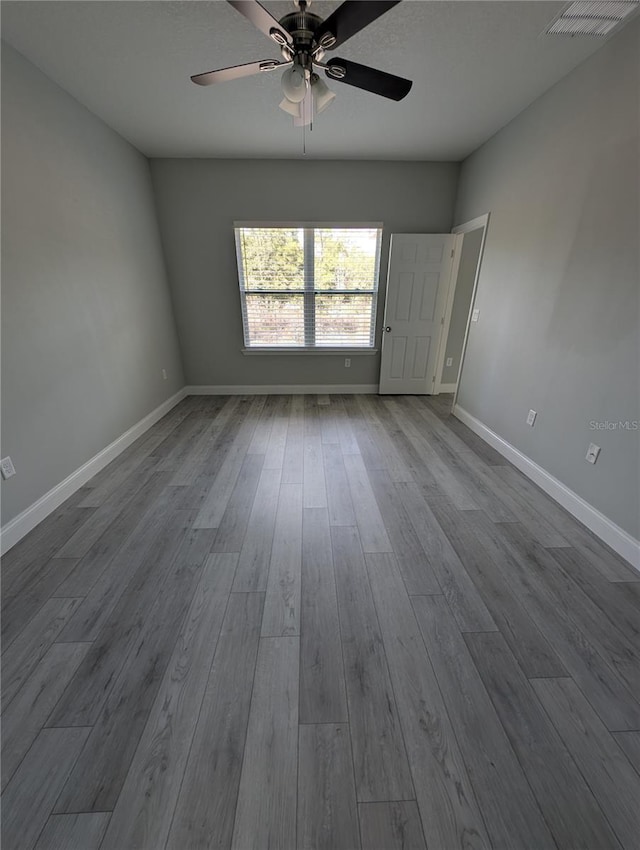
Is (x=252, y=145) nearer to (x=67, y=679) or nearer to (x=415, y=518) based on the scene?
(x=415, y=518)

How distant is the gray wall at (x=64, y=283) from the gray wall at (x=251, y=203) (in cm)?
43

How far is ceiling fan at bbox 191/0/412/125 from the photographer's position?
126 centimetres

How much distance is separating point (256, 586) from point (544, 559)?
1.63m

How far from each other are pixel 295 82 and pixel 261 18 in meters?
0.27

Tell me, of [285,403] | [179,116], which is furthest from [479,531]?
[179,116]

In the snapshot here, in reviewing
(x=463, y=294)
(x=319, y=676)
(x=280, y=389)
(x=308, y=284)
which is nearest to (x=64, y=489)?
(x=319, y=676)

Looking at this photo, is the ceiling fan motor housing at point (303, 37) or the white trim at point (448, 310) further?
the white trim at point (448, 310)

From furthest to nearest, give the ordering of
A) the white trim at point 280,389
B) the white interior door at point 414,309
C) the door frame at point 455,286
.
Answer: the white trim at point 280,389 < the white interior door at point 414,309 < the door frame at point 455,286

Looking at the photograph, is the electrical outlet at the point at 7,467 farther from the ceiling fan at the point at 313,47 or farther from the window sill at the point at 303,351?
the window sill at the point at 303,351

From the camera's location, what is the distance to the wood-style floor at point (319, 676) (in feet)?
3.08

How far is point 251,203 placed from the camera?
148 inches

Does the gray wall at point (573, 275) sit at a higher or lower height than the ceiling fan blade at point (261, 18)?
lower

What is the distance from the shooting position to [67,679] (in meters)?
1.27

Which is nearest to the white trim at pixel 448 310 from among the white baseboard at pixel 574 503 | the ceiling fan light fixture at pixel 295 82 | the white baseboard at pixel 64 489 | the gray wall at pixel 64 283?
the white baseboard at pixel 574 503
